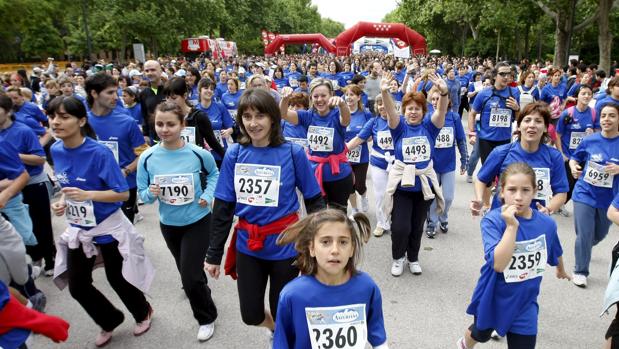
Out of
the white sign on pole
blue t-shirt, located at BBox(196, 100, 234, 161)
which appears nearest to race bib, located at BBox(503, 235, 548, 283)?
blue t-shirt, located at BBox(196, 100, 234, 161)

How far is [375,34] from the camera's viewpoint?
34188mm

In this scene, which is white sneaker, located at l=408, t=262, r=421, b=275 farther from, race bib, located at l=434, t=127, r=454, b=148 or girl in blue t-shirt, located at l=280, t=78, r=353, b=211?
race bib, located at l=434, t=127, r=454, b=148

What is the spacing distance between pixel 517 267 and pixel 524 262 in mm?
57

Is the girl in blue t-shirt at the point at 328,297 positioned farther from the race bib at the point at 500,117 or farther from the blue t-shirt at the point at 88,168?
the race bib at the point at 500,117

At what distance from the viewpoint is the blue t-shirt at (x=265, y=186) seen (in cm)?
308

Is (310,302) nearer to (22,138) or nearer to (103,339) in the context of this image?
(103,339)

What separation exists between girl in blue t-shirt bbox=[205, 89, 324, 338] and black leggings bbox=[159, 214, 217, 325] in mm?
646

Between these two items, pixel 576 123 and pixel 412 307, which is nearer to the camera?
pixel 412 307

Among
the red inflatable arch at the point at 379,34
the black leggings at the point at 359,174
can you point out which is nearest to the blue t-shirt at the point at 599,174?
the black leggings at the point at 359,174

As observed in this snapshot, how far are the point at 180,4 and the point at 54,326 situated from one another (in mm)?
33226

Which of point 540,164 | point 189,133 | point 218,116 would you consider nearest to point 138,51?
point 218,116

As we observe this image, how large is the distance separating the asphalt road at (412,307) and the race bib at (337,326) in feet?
5.57

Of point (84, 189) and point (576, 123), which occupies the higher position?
point (576, 123)

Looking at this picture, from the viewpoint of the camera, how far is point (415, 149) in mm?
4891
